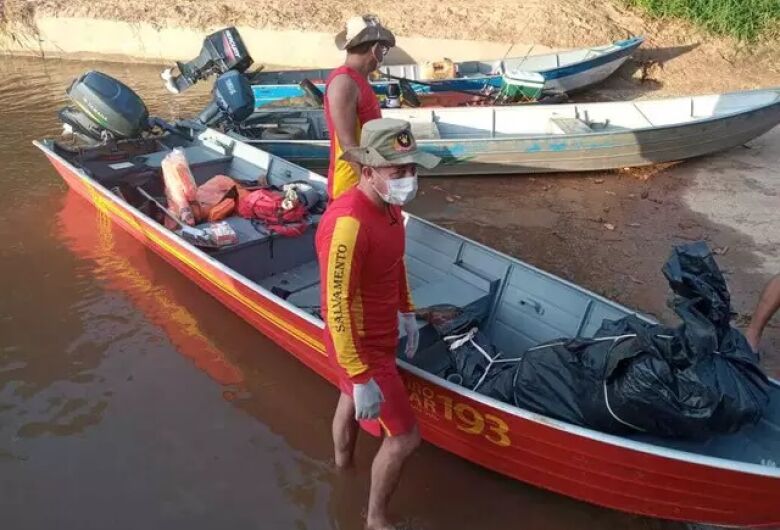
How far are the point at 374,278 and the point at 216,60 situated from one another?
719 centimetres

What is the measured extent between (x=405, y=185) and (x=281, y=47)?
13.9 meters

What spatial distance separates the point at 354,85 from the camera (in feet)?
13.7

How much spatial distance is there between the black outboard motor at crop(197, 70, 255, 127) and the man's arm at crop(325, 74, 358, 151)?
4893 mm

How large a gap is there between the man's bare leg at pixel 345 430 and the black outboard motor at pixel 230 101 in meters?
5.68

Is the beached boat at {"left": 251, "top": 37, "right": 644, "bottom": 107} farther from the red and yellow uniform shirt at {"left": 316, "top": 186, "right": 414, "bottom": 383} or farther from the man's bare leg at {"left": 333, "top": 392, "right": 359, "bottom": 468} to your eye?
the red and yellow uniform shirt at {"left": 316, "top": 186, "right": 414, "bottom": 383}

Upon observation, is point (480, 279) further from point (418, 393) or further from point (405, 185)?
point (405, 185)

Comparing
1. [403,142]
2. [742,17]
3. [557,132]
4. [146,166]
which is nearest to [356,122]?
[403,142]

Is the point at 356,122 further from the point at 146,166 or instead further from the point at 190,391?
the point at 146,166

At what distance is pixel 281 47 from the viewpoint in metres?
15.9

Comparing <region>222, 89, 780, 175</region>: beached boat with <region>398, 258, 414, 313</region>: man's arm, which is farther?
<region>222, 89, 780, 175</region>: beached boat

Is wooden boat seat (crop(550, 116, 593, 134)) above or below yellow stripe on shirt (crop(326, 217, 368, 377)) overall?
below

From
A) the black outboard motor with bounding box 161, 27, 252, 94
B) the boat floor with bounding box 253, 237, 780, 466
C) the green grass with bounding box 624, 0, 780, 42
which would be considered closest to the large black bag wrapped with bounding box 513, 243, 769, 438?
the boat floor with bounding box 253, 237, 780, 466

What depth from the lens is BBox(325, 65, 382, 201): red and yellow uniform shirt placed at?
4207 millimetres

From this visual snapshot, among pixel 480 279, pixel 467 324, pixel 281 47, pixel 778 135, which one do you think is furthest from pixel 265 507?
pixel 281 47
